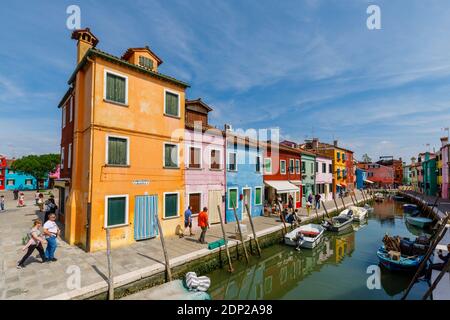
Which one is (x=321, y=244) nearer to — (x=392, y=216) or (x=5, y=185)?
(x=392, y=216)

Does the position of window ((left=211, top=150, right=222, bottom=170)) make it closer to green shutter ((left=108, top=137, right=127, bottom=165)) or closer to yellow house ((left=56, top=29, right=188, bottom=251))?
yellow house ((left=56, top=29, right=188, bottom=251))

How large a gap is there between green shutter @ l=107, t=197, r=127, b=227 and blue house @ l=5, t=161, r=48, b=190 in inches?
2371

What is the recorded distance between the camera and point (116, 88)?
1138cm

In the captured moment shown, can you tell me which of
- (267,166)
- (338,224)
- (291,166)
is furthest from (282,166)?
(338,224)

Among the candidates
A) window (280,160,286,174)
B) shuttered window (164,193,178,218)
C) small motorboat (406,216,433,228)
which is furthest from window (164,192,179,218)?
small motorboat (406,216,433,228)

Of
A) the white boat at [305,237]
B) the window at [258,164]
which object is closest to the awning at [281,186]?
the window at [258,164]

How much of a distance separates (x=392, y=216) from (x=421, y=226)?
22.0 feet

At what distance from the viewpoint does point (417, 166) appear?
181ft

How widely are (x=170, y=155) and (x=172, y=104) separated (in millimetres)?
3068

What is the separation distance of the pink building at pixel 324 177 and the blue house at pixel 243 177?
13655 mm

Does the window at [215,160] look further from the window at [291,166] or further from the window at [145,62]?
the window at [291,166]

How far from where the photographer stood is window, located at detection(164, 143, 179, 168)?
44.0 ft

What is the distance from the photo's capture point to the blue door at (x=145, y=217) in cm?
1170

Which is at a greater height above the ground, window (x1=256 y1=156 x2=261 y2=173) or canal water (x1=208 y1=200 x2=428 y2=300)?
window (x1=256 y1=156 x2=261 y2=173)
